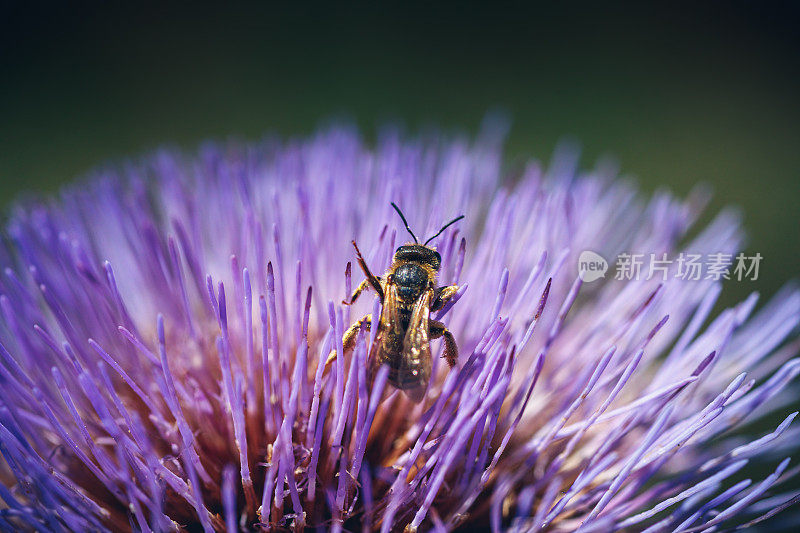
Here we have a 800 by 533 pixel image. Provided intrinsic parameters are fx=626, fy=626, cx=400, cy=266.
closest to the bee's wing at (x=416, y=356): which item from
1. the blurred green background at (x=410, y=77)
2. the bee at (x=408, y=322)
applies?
the bee at (x=408, y=322)

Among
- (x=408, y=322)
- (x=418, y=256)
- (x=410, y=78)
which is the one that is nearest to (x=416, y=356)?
(x=408, y=322)

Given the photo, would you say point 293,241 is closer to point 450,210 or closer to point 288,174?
point 288,174

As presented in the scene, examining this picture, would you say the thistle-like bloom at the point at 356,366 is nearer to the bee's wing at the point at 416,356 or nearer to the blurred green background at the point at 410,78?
the bee's wing at the point at 416,356

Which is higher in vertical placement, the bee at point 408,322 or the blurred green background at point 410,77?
the blurred green background at point 410,77

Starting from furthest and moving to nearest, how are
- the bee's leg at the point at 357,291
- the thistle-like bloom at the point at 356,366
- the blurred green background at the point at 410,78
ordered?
the blurred green background at the point at 410,78, the bee's leg at the point at 357,291, the thistle-like bloom at the point at 356,366

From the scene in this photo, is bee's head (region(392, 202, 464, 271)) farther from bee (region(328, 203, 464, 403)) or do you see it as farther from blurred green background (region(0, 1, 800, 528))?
blurred green background (region(0, 1, 800, 528))

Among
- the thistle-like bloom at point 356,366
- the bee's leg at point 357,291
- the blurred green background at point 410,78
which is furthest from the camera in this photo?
the blurred green background at point 410,78

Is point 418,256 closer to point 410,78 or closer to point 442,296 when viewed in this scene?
point 442,296

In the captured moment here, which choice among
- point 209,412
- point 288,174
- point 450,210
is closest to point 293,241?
point 288,174
